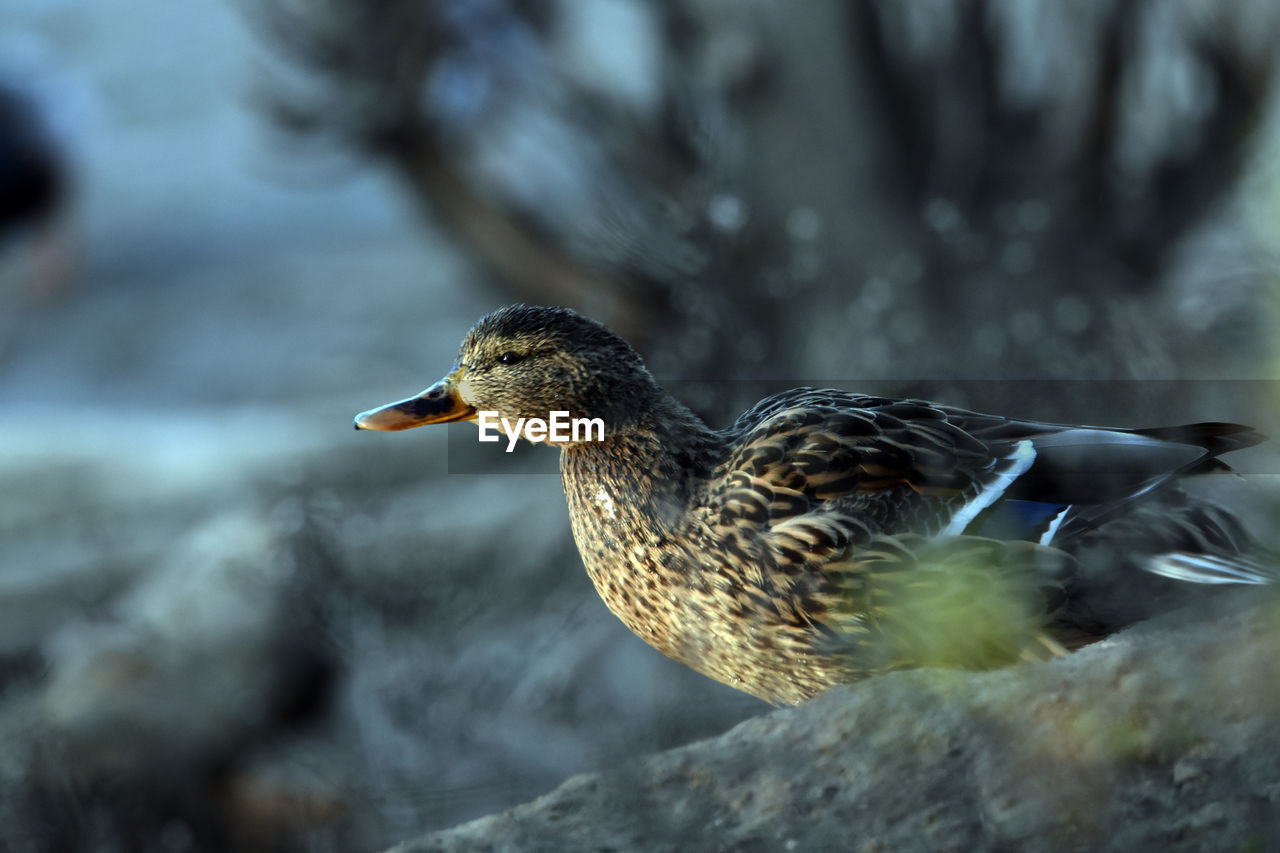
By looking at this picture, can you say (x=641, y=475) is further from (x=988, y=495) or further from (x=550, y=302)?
(x=550, y=302)

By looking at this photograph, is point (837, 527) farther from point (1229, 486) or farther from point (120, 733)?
point (120, 733)

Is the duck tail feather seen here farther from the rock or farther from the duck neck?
the duck neck

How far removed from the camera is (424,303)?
523 cm

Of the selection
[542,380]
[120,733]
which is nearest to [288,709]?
[120,733]

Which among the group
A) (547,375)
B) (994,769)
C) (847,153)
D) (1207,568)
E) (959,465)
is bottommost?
(994,769)

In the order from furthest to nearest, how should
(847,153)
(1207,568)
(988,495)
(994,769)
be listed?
(847,153) < (988,495) < (1207,568) < (994,769)

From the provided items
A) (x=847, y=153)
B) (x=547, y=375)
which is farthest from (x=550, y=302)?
(x=547, y=375)

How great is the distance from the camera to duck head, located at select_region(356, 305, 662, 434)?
4.38 ft

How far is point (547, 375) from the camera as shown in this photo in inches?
53.0

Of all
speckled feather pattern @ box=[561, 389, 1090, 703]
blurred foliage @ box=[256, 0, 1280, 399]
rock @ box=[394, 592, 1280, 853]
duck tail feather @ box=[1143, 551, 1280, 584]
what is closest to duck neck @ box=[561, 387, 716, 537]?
speckled feather pattern @ box=[561, 389, 1090, 703]

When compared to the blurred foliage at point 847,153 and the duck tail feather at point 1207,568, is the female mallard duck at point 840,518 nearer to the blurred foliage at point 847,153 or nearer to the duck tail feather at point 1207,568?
the duck tail feather at point 1207,568

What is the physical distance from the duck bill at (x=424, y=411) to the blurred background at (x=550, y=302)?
1.42 ft

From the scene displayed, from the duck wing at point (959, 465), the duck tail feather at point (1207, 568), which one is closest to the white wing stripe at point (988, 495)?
the duck wing at point (959, 465)

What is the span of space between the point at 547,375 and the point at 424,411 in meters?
0.15
